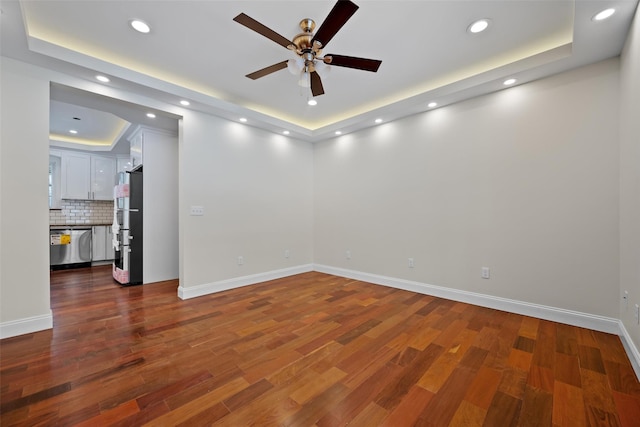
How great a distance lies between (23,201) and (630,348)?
18.3ft

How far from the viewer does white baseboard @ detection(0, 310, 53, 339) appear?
94.5 inches

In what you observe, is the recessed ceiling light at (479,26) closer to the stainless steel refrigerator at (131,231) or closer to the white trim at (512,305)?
the white trim at (512,305)

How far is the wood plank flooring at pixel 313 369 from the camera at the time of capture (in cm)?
149

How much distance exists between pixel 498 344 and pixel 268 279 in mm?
3367

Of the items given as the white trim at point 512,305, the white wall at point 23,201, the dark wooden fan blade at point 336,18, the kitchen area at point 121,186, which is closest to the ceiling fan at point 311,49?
the dark wooden fan blade at point 336,18

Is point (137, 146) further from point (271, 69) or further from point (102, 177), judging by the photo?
point (271, 69)

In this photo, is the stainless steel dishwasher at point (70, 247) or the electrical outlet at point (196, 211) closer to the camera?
the electrical outlet at point (196, 211)

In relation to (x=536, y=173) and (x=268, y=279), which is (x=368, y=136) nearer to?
(x=536, y=173)

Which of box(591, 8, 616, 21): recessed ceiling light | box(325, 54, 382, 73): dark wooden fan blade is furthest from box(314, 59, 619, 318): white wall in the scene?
box(325, 54, 382, 73): dark wooden fan blade

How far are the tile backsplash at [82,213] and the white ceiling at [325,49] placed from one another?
4.93 metres

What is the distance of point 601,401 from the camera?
1.58 m

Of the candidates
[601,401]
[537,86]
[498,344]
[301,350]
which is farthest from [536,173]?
[301,350]

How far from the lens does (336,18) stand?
1837 millimetres

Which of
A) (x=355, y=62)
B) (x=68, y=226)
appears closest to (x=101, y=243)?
(x=68, y=226)
